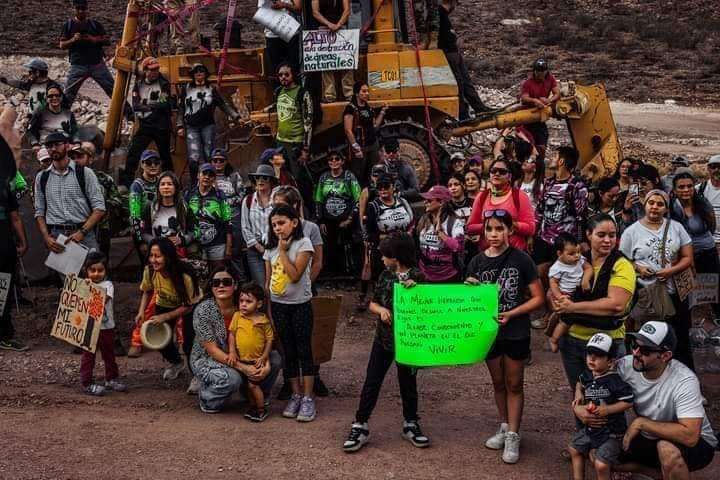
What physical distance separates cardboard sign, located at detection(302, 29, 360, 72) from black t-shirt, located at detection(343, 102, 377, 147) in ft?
2.51

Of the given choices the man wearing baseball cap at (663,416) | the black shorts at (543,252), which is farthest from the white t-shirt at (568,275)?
the black shorts at (543,252)

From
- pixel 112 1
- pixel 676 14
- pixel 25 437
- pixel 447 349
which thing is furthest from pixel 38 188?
pixel 676 14

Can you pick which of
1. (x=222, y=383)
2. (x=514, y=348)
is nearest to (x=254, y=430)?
(x=222, y=383)

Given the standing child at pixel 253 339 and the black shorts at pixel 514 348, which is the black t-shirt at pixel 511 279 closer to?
the black shorts at pixel 514 348

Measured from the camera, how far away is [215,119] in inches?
516

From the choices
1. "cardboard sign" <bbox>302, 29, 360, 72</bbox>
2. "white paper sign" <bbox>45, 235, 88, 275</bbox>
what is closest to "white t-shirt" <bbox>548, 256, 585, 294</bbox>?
"white paper sign" <bbox>45, 235, 88, 275</bbox>

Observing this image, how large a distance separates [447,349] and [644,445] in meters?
1.42

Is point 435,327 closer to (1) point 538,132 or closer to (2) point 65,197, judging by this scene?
(2) point 65,197

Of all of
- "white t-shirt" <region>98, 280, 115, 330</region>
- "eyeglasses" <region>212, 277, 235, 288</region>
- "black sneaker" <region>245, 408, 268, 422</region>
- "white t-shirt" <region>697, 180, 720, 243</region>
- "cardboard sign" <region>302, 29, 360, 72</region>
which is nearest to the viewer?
"black sneaker" <region>245, 408, 268, 422</region>

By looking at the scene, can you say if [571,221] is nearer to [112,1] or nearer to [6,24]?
[6,24]

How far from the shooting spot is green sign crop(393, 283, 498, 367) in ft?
23.5

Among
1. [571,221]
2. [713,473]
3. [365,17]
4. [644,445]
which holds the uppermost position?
[365,17]

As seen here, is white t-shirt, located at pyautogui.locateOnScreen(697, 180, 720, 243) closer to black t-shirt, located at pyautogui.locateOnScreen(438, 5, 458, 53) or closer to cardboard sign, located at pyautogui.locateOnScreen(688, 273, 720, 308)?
cardboard sign, located at pyautogui.locateOnScreen(688, 273, 720, 308)

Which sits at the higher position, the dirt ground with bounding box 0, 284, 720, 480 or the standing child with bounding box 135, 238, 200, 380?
the standing child with bounding box 135, 238, 200, 380
